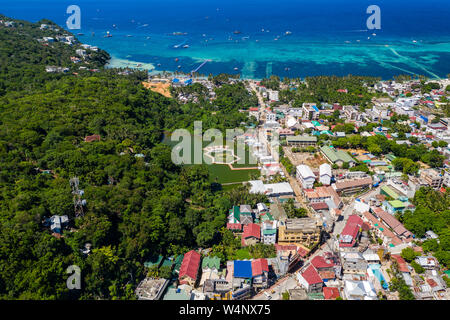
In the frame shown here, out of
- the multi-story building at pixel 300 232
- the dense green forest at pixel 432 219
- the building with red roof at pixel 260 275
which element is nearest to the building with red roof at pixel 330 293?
the building with red roof at pixel 260 275

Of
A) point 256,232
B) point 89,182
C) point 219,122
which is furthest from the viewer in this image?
point 219,122

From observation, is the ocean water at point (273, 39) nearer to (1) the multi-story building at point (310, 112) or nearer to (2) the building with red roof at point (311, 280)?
(1) the multi-story building at point (310, 112)

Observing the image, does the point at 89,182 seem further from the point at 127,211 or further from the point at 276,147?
the point at 276,147

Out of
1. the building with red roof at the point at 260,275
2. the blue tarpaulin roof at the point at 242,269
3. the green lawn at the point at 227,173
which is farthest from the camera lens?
the green lawn at the point at 227,173

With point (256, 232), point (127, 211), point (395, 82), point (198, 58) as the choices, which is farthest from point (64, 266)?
point (198, 58)

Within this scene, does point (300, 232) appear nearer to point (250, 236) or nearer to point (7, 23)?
point (250, 236)
